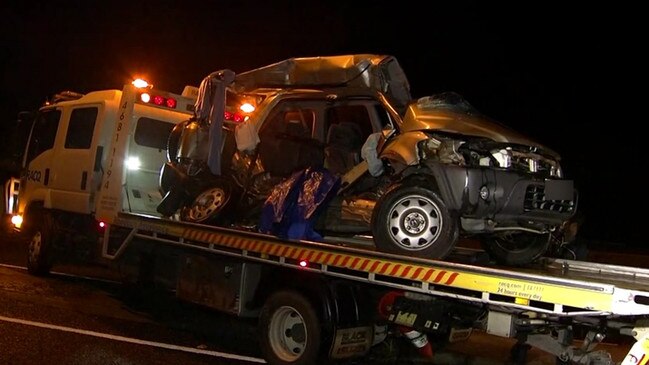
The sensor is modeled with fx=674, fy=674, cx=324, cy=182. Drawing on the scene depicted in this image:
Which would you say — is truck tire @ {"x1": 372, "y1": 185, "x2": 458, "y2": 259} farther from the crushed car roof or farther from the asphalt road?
the asphalt road

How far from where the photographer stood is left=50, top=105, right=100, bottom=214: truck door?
972cm

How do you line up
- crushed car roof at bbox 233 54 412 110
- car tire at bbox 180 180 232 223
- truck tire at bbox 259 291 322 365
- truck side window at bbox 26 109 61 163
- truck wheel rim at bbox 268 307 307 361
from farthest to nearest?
truck side window at bbox 26 109 61 163 → car tire at bbox 180 180 232 223 → crushed car roof at bbox 233 54 412 110 → truck wheel rim at bbox 268 307 307 361 → truck tire at bbox 259 291 322 365

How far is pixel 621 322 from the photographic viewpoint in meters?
4.82

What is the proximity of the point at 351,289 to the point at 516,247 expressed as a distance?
64.5 inches

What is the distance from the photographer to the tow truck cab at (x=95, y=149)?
9.35 m

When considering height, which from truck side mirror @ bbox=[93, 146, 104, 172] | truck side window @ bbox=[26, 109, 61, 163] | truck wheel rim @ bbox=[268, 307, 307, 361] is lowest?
truck wheel rim @ bbox=[268, 307, 307, 361]

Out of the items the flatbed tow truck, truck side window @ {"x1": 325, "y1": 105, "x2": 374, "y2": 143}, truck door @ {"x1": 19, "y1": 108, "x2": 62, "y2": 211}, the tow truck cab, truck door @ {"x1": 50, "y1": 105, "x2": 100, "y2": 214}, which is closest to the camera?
the flatbed tow truck

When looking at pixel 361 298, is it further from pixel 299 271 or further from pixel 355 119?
pixel 355 119

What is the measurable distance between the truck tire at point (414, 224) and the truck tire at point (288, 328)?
0.98m

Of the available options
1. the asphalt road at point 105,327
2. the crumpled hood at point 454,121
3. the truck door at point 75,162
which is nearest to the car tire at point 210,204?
the asphalt road at point 105,327

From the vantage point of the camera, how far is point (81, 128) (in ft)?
33.3

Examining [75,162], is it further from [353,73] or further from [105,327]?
[353,73]

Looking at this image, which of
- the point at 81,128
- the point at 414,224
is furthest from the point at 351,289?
the point at 81,128

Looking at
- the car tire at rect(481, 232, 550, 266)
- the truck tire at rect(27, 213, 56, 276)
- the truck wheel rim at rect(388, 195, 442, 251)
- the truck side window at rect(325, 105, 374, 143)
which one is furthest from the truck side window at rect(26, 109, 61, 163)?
the car tire at rect(481, 232, 550, 266)
